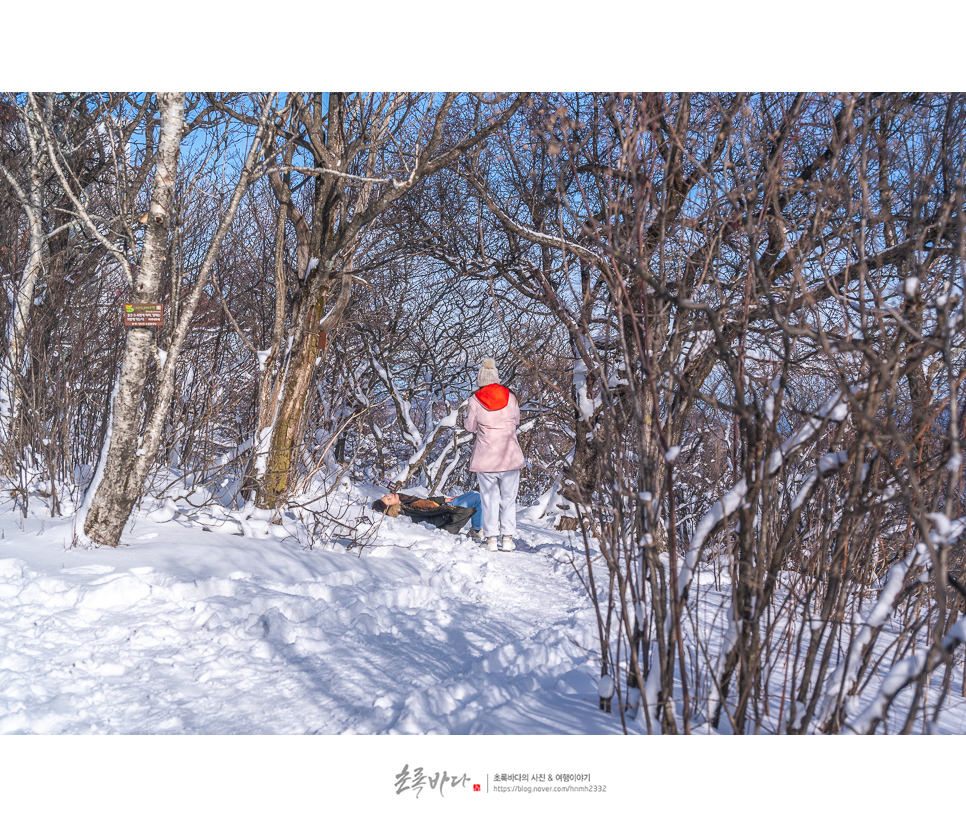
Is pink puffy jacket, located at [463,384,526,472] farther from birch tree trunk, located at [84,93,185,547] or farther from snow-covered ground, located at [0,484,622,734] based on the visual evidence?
birch tree trunk, located at [84,93,185,547]

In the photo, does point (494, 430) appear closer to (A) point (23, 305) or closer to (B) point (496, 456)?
(B) point (496, 456)

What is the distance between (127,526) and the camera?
435 cm

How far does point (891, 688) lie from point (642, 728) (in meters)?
0.71

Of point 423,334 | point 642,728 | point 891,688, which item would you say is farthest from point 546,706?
point 423,334

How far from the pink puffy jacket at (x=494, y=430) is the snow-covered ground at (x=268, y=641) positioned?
146cm

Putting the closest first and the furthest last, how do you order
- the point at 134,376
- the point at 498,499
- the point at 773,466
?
1. the point at 773,466
2. the point at 134,376
3. the point at 498,499

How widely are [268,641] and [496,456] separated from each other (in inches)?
126

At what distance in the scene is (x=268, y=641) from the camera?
Result: 2.91 m

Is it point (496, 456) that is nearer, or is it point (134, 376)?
point (134, 376)

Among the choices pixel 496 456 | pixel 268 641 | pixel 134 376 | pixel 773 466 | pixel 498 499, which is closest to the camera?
pixel 773 466

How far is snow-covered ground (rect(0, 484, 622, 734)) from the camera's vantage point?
7.19ft

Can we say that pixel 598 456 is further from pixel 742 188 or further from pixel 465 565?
pixel 465 565

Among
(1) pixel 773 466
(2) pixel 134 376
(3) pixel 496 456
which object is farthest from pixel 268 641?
(3) pixel 496 456

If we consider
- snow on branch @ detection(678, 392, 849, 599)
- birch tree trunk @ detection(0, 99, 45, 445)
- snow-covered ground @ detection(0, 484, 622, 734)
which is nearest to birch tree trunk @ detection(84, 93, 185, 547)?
snow-covered ground @ detection(0, 484, 622, 734)
